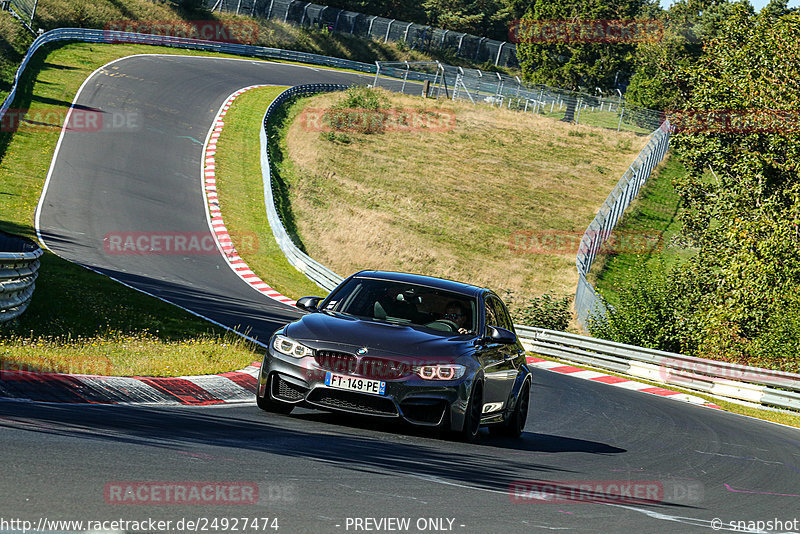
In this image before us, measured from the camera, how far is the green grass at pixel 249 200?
2972cm

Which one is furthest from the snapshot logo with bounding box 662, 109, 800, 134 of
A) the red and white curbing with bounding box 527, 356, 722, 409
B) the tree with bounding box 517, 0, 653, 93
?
the tree with bounding box 517, 0, 653, 93

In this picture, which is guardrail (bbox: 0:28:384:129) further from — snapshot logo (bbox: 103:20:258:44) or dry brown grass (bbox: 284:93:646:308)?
dry brown grass (bbox: 284:93:646:308)

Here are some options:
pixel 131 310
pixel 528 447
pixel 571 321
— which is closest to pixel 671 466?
pixel 528 447

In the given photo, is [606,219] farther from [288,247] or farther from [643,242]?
[288,247]

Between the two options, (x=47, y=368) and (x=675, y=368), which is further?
(x=675, y=368)

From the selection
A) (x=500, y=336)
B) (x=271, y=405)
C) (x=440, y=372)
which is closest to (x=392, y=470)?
(x=440, y=372)

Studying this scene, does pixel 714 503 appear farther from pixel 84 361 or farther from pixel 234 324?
pixel 234 324

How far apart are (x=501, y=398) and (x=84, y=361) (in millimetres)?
4545

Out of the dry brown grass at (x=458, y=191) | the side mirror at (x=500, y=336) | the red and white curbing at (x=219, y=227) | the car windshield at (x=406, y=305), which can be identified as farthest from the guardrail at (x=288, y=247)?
the side mirror at (x=500, y=336)

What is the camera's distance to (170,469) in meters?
6.18

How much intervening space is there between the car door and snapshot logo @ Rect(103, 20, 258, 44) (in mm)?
51839

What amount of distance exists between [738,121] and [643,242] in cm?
1552

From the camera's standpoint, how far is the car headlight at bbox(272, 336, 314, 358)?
29.3 ft

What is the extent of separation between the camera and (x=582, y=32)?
79688mm
